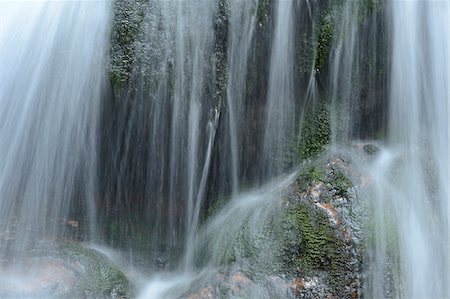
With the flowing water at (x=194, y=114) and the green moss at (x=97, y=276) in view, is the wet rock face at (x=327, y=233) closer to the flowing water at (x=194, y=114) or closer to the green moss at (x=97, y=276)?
the flowing water at (x=194, y=114)

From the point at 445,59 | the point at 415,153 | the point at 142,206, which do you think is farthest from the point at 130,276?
the point at 445,59

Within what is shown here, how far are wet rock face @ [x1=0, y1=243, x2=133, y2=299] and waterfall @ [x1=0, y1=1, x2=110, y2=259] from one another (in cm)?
54

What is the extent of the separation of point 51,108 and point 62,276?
181 cm

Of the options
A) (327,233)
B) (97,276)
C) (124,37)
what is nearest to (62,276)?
(97,276)

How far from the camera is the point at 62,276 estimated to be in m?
4.45

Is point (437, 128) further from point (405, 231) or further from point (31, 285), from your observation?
point (31, 285)

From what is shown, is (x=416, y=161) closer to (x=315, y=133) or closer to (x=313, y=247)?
(x=315, y=133)

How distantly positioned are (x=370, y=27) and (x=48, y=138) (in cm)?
369

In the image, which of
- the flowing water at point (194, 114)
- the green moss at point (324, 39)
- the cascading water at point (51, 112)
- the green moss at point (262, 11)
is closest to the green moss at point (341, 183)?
the flowing water at point (194, 114)

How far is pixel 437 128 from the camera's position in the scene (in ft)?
18.7

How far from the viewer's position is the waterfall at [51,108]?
530 cm

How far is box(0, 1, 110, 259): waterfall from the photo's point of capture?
17.4ft

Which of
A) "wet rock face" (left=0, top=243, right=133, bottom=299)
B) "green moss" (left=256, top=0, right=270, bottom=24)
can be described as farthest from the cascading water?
"green moss" (left=256, top=0, right=270, bottom=24)

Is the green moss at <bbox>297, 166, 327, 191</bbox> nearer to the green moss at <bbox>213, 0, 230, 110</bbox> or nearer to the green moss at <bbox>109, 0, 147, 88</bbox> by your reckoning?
the green moss at <bbox>213, 0, 230, 110</bbox>
